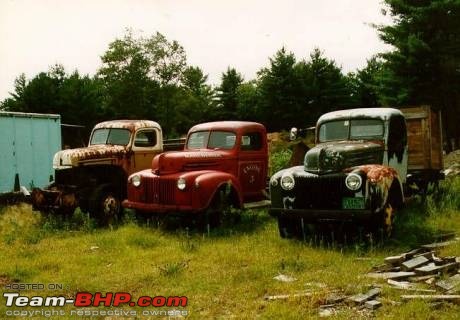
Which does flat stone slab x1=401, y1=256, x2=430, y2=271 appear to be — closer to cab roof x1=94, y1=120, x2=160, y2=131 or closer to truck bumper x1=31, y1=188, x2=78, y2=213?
truck bumper x1=31, y1=188, x2=78, y2=213

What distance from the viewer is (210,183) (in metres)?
8.53

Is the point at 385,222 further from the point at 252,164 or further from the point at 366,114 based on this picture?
the point at 252,164

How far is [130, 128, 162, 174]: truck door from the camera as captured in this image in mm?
10953

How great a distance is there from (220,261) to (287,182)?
170 centimetres

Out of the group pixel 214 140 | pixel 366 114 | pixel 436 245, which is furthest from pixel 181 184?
pixel 436 245

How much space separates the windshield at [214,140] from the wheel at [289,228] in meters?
2.36

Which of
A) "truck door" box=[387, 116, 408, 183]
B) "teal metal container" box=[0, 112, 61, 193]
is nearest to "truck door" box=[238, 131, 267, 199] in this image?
"truck door" box=[387, 116, 408, 183]

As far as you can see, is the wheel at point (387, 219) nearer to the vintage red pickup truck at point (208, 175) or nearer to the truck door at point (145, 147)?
the vintage red pickup truck at point (208, 175)

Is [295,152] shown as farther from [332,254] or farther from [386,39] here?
[386,39]

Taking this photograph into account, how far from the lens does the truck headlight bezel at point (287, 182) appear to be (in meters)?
7.60

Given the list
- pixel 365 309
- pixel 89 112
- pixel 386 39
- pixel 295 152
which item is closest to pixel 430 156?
pixel 295 152

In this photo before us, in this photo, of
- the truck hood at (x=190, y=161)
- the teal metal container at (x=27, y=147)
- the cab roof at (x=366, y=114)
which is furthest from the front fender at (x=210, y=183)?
the teal metal container at (x=27, y=147)

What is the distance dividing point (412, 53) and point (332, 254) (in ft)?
51.2

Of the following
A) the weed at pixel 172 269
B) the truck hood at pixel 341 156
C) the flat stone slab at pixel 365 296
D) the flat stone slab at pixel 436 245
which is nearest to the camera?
the flat stone slab at pixel 365 296
